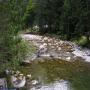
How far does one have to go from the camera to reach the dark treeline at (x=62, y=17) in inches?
1660

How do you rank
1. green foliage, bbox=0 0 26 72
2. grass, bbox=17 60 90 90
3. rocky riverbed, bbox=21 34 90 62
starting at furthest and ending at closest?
rocky riverbed, bbox=21 34 90 62 < grass, bbox=17 60 90 90 < green foliage, bbox=0 0 26 72

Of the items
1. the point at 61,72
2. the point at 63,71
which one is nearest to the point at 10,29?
the point at 61,72

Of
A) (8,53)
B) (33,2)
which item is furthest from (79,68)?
(33,2)

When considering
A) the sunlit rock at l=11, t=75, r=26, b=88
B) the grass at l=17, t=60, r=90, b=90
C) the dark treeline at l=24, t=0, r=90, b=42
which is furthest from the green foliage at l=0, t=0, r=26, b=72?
the dark treeline at l=24, t=0, r=90, b=42

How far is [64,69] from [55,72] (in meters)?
1.46

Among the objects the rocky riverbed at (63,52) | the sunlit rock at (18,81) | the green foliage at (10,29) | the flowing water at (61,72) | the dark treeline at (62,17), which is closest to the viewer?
the green foliage at (10,29)

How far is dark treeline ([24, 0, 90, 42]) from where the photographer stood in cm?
4216

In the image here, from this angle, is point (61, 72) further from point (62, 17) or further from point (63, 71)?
point (62, 17)

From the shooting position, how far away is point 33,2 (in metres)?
63.7

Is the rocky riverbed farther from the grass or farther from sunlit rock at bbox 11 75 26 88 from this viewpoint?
sunlit rock at bbox 11 75 26 88

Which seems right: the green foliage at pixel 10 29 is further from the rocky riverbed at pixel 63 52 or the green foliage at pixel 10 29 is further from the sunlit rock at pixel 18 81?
the rocky riverbed at pixel 63 52

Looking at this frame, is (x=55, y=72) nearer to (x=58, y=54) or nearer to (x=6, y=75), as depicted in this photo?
(x=6, y=75)

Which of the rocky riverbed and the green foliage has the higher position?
the green foliage

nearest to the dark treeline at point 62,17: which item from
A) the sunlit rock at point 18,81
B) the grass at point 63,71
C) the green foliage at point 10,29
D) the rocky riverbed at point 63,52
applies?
the rocky riverbed at point 63,52
